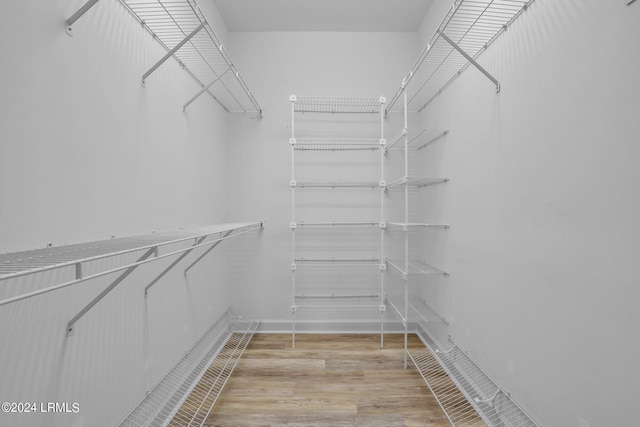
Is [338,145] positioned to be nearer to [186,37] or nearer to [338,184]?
[338,184]

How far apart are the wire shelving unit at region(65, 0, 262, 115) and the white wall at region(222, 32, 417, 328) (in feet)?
1.49

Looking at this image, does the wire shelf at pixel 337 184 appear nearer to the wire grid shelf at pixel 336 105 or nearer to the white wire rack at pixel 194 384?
the wire grid shelf at pixel 336 105

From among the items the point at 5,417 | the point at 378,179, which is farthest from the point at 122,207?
the point at 378,179

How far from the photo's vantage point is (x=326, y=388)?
6.20 feet

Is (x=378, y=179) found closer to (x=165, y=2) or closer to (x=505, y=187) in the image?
(x=505, y=187)

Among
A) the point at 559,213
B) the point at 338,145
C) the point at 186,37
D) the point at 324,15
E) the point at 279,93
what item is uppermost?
the point at 324,15

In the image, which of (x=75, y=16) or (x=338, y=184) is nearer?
(x=75, y=16)

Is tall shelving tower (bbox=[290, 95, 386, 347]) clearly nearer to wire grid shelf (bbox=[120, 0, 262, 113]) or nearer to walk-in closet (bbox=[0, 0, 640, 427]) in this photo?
walk-in closet (bbox=[0, 0, 640, 427])

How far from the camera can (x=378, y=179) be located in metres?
2.74

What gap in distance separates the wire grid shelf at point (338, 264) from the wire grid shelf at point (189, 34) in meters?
1.52

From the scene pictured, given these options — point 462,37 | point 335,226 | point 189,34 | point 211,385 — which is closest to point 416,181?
point 335,226

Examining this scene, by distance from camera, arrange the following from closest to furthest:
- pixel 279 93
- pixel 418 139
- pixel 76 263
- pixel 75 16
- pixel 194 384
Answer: pixel 76 263
pixel 75 16
pixel 194 384
pixel 418 139
pixel 279 93

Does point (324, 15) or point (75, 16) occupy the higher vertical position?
point (324, 15)

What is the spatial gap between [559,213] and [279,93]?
2.27 metres
